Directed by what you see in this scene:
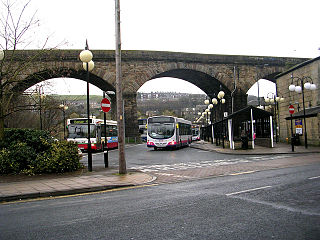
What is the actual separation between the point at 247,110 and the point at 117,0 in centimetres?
1604

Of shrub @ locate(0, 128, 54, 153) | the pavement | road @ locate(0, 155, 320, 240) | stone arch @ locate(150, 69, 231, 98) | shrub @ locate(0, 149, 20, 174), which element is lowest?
road @ locate(0, 155, 320, 240)

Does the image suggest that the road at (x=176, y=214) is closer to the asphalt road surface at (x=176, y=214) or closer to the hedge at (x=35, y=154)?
the asphalt road surface at (x=176, y=214)

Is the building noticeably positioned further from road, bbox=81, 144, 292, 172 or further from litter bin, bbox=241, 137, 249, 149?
road, bbox=81, 144, 292, 172

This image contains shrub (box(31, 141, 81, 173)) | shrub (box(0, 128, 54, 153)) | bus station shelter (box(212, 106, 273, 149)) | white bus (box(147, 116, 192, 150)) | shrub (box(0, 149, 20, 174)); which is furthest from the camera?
white bus (box(147, 116, 192, 150))

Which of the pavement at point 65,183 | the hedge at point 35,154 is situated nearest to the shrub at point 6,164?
the hedge at point 35,154

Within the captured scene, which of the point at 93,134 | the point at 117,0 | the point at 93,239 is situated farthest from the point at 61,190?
the point at 93,134

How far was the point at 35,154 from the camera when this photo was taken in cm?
1200

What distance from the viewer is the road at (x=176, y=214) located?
15.2 ft

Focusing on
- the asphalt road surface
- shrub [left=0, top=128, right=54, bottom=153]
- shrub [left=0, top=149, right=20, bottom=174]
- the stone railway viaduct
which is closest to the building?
Answer: the stone railway viaduct

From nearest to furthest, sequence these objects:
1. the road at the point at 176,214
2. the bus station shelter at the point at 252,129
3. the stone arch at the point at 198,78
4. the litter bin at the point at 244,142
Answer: the road at the point at 176,214
the bus station shelter at the point at 252,129
the litter bin at the point at 244,142
the stone arch at the point at 198,78

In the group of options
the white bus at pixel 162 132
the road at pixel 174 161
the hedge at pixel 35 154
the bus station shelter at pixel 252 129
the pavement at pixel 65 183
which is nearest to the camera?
the pavement at pixel 65 183

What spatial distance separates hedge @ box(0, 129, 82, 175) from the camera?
11508mm

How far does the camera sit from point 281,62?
143 feet

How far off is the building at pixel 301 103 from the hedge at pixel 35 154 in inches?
743
